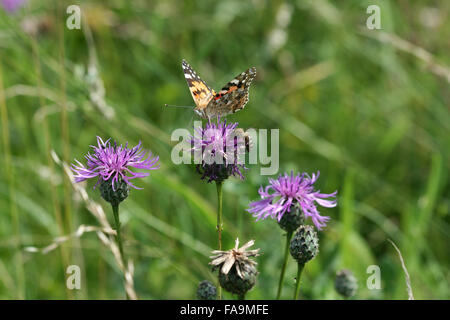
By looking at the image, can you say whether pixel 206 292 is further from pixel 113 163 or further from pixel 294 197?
pixel 113 163

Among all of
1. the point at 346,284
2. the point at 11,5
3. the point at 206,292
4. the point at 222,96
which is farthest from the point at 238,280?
the point at 11,5

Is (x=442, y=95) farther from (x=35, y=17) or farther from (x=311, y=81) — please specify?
(x=35, y=17)

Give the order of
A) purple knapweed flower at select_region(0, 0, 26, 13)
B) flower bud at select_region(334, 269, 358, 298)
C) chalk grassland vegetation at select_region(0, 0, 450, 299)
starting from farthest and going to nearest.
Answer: purple knapweed flower at select_region(0, 0, 26, 13), chalk grassland vegetation at select_region(0, 0, 450, 299), flower bud at select_region(334, 269, 358, 298)

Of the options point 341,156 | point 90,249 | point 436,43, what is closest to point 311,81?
point 341,156

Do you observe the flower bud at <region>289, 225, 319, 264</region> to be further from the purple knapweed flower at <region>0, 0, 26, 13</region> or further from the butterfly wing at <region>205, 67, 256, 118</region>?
the purple knapweed flower at <region>0, 0, 26, 13</region>

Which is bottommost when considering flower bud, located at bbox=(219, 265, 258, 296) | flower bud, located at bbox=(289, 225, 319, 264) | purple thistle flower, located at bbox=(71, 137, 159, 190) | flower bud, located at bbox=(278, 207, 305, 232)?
flower bud, located at bbox=(219, 265, 258, 296)

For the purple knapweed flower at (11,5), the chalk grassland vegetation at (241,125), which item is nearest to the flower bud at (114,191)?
the chalk grassland vegetation at (241,125)

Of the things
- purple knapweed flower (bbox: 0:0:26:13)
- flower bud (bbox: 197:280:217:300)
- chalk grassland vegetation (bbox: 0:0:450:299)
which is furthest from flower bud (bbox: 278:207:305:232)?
purple knapweed flower (bbox: 0:0:26:13)
